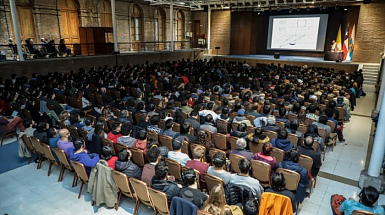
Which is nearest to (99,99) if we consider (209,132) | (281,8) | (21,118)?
(21,118)

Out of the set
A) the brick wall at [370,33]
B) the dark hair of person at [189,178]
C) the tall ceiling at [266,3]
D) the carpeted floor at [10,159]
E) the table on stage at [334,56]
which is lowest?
the carpeted floor at [10,159]

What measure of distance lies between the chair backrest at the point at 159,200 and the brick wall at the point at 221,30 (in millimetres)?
21334

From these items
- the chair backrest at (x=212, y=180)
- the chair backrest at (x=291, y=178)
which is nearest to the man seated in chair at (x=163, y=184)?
the chair backrest at (x=212, y=180)

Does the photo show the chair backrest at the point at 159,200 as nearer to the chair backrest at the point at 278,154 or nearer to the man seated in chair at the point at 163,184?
the man seated in chair at the point at 163,184

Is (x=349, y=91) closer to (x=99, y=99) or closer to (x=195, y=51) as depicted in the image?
(x=99, y=99)

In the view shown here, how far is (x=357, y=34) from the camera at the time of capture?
17547mm

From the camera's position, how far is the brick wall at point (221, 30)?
2289cm

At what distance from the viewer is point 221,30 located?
76.6ft

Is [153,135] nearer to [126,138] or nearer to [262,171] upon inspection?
[126,138]

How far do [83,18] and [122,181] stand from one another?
15.7 m

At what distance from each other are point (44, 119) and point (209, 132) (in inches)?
177

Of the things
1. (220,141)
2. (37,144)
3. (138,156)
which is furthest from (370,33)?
(37,144)

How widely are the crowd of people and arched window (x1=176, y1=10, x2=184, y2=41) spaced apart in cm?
1183

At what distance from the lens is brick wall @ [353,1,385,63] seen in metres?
16.6
